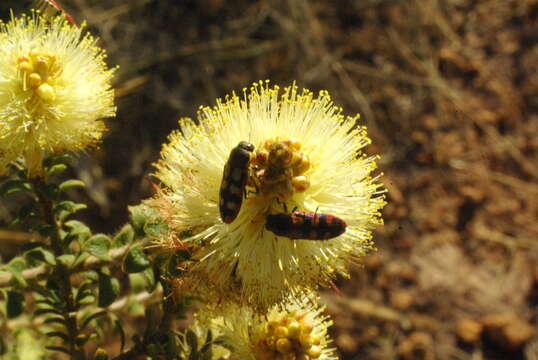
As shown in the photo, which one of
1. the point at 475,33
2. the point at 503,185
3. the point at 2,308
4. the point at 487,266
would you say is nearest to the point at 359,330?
the point at 487,266

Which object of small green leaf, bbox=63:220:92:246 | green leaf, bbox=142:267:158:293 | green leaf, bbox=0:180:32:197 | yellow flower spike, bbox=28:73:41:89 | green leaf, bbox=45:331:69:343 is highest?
yellow flower spike, bbox=28:73:41:89

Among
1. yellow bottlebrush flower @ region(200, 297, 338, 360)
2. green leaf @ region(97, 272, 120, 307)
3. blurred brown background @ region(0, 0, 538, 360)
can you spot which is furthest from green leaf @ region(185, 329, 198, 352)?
blurred brown background @ region(0, 0, 538, 360)

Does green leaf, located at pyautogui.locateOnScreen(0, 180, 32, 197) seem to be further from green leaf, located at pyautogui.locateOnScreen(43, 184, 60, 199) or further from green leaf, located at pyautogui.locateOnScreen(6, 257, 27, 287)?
green leaf, located at pyautogui.locateOnScreen(6, 257, 27, 287)

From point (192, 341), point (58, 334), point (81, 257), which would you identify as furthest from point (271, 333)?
point (58, 334)

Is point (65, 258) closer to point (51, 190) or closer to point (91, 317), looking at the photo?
point (51, 190)

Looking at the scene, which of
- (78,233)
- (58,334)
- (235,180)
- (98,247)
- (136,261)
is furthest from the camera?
(58,334)

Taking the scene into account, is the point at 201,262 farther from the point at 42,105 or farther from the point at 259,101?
the point at 42,105
